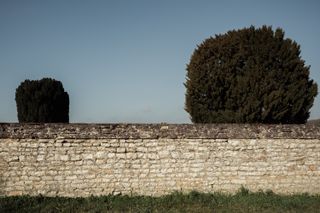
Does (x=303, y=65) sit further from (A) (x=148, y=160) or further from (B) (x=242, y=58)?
(A) (x=148, y=160)

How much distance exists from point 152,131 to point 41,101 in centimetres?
937

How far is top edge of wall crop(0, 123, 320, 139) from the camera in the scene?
33.3ft

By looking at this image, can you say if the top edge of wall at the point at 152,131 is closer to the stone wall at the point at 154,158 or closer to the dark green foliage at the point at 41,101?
the stone wall at the point at 154,158

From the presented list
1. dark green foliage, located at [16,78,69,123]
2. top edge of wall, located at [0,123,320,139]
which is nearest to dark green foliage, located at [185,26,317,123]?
top edge of wall, located at [0,123,320,139]

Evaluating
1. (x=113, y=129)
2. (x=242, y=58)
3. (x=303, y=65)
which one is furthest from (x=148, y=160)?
(x=303, y=65)

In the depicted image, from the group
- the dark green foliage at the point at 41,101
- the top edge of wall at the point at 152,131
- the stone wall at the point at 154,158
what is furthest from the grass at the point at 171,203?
the dark green foliage at the point at 41,101

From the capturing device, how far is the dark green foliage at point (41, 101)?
58.1 ft

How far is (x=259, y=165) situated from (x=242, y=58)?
9.89m

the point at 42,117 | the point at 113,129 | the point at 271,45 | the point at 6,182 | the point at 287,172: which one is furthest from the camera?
the point at 271,45

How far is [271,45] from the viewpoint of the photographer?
771 inches

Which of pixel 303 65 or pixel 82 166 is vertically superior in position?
pixel 303 65

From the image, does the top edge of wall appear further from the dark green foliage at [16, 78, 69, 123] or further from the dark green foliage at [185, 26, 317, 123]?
the dark green foliage at [16, 78, 69, 123]

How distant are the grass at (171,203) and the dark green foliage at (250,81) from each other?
8.20 meters

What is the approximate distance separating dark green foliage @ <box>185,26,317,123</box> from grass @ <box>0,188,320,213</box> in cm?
820
